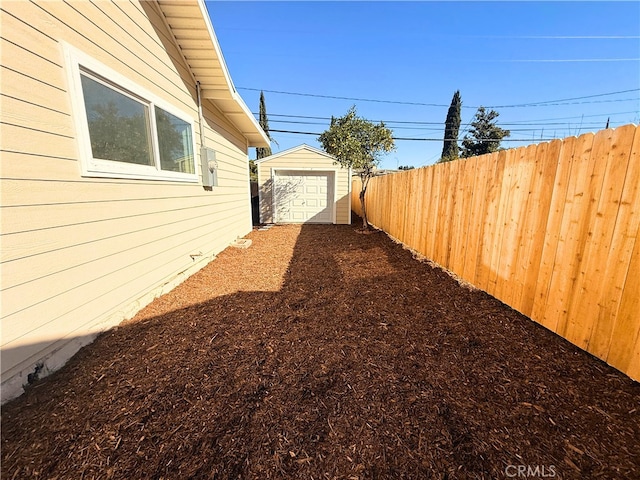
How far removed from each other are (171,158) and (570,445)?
5.02 meters

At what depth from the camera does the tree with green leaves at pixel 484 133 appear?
2375cm

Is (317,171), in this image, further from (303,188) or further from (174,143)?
(174,143)

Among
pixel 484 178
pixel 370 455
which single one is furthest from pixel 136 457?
pixel 484 178

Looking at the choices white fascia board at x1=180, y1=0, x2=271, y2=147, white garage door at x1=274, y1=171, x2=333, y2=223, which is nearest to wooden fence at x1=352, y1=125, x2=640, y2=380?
white fascia board at x1=180, y1=0, x2=271, y2=147

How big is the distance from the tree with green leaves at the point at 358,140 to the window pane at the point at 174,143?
5.03m

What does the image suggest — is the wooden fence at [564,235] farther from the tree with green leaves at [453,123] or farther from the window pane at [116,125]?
the tree with green leaves at [453,123]

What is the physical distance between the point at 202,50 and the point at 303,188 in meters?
6.80

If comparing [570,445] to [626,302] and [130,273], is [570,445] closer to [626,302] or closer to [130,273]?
[626,302]

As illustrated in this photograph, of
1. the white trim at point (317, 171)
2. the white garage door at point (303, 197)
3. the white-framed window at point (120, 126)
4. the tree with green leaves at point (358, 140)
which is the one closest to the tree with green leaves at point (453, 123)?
the white trim at point (317, 171)

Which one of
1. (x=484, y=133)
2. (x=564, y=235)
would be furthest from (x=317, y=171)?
(x=484, y=133)

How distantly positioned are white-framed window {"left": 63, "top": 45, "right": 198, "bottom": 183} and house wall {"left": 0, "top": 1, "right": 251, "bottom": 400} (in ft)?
0.29

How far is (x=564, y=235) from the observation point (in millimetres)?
2334

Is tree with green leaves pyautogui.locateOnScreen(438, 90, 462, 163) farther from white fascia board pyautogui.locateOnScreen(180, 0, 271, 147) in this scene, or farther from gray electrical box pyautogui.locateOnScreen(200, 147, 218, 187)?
gray electrical box pyautogui.locateOnScreen(200, 147, 218, 187)

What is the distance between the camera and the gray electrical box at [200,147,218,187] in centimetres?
471
